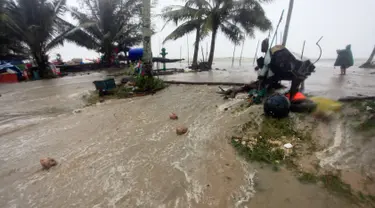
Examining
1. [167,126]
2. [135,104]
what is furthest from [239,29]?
[167,126]

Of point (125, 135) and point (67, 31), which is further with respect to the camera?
point (67, 31)

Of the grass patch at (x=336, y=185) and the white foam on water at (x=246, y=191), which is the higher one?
the grass patch at (x=336, y=185)

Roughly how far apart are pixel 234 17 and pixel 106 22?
1041 centimetres

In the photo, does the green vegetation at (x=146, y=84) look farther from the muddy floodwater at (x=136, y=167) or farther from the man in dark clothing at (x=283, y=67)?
the man in dark clothing at (x=283, y=67)

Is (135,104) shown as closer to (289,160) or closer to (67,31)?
(289,160)

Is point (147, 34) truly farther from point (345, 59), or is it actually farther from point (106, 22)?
point (106, 22)

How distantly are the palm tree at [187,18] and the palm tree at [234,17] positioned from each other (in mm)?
264

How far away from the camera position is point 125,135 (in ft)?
10.0

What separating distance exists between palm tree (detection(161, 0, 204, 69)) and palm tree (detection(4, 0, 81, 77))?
7.09m

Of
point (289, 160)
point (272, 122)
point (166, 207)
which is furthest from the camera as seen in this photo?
point (272, 122)

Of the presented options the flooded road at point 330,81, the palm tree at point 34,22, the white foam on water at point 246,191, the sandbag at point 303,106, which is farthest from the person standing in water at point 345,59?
the palm tree at point 34,22

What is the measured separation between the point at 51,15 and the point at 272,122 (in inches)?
573

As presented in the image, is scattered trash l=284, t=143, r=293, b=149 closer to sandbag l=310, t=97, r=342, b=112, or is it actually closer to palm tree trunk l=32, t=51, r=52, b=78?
sandbag l=310, t=97, r=342, b=112

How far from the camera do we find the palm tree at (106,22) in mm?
15117
